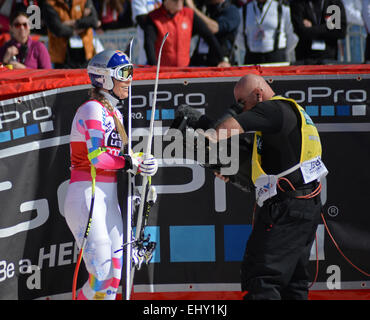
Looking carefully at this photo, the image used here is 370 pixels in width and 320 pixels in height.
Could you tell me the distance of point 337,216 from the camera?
6.04m

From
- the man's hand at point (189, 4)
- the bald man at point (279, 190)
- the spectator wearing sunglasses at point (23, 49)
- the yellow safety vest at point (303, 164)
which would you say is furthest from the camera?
the man's hand at point (189, 4)

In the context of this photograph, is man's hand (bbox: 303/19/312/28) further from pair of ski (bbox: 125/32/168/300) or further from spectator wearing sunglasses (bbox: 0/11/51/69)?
pair of ski (bbox: 125/32/168/300)

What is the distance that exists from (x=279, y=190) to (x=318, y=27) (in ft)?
11.9

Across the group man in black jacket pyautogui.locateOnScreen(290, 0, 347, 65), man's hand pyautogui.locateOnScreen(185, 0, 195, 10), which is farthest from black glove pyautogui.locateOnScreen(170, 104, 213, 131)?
man's hand pyautogui.locateOnScreen(185, 0, 195, 10)

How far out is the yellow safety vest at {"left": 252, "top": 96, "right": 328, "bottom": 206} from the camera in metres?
5.00

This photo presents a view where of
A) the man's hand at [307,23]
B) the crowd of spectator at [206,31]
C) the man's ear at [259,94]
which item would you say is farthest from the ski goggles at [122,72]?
the man's hand at [307,23]

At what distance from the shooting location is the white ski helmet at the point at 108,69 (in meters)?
5.19

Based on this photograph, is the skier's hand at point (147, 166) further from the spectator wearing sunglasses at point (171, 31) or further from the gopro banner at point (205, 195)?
the spectator wearing sunglasses at point (171, 31)

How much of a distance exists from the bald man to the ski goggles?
0.87 meters

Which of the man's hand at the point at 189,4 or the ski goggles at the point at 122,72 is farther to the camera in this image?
the man's hand at the point at 189,4

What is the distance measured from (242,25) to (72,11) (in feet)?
6.97

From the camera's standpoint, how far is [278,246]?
16.1 feet

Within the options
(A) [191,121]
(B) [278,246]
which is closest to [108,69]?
(A) [191,121]

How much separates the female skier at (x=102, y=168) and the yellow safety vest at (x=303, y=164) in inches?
30.9
